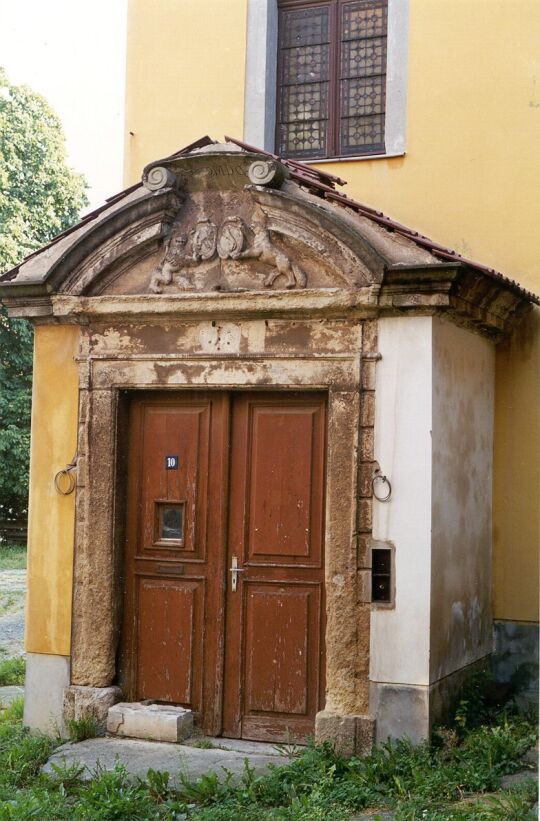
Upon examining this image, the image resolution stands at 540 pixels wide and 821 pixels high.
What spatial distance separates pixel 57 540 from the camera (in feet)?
24.8

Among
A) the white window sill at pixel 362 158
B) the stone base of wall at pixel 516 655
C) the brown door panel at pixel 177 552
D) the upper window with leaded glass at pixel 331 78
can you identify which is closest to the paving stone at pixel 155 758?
the brown door panel at pixel 177 552

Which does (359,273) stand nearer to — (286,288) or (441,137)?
(286,288)

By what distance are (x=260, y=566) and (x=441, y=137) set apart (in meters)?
3.79

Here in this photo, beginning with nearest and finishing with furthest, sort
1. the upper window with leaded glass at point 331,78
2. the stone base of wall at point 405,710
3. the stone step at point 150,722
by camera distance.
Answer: the stone base of wall at point 405,710 < the stone step at point 150,722 < the upper window with leaded glass at point 331,78

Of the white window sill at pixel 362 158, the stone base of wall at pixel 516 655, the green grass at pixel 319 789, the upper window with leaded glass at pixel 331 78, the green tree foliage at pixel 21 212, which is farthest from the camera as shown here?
the green tree foliage at pixel 21 212

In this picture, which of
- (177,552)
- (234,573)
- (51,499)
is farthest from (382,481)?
(51,499)

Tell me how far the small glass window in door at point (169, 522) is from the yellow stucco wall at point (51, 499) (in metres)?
0.64

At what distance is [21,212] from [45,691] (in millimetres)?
16983

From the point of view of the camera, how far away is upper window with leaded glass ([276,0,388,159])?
884cm

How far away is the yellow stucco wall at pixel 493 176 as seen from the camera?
7.89 m

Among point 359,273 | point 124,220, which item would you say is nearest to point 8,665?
point 124,220

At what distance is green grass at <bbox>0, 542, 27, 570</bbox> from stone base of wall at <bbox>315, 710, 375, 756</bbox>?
1427cm

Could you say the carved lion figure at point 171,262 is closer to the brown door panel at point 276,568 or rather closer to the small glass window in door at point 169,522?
the brown door panel at point 276,568

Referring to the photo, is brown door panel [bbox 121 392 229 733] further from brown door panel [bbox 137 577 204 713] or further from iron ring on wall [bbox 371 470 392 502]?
iron ring on wall [bbox 371 470 392 502]
